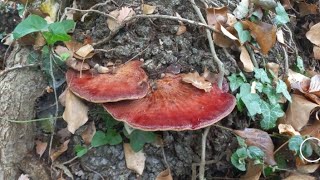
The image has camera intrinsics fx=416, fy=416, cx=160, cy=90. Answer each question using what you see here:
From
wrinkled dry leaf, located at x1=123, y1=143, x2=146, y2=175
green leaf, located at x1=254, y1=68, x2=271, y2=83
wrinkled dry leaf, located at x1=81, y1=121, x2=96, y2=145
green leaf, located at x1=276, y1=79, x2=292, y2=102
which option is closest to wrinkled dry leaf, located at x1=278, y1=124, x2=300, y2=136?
green leaf, located at x1=276, y1=79, x2=292, y2=102

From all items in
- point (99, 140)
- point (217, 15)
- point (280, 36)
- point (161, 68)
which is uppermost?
A: point (217, 15)

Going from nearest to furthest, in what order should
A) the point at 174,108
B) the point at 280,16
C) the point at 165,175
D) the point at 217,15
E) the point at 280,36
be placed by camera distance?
the point at 174,108
the point at 165,175
the point at 217,15
the point at 280,16
the point at 280,36

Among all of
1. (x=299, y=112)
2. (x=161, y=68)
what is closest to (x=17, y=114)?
(x=161, y=68)

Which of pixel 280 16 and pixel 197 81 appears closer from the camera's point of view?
pixel 197 81

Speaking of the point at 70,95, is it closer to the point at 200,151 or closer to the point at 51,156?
the point at 51,156

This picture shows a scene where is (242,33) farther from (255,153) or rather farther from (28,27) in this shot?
(28,27)

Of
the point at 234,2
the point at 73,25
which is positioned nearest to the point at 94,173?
the point at 73,25

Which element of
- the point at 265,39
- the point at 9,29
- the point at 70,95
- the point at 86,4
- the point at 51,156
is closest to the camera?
the point at 70,95
